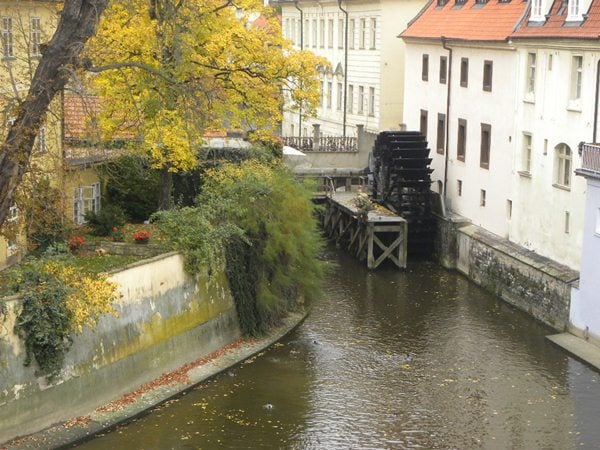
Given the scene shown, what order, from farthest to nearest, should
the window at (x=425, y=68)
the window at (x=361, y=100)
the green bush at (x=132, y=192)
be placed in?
the window at (x=361, y=100), the window at (x=425, y=68), the green bush at (x=132, y=192)

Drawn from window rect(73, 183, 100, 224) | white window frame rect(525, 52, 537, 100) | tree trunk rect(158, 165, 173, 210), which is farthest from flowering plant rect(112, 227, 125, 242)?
white window frame rect(525, 52, 537, 100)

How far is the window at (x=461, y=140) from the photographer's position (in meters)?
36.1

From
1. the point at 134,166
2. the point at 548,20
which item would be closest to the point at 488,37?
the point at 548,20

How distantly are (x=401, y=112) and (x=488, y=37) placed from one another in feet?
43.8

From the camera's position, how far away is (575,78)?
28.1 m

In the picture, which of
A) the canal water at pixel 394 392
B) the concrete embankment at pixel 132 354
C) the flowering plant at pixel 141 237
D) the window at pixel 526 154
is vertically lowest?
the canal water at pixel 394 392

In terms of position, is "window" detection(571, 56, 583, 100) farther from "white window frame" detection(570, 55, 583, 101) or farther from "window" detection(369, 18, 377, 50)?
"window" detection(369, 18, 377, 50)

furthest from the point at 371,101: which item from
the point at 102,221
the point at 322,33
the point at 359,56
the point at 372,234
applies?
the point at 102,221

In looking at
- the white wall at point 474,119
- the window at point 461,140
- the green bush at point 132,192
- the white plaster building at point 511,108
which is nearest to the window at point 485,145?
the white plaster building at point 511,108

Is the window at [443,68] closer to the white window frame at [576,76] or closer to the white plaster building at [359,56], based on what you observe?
→ the white plaster building at [359,56]

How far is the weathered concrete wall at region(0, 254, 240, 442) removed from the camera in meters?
18.4

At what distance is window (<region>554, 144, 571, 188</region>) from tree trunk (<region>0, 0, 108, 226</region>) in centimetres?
1459

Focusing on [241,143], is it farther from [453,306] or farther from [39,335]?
[39,335]

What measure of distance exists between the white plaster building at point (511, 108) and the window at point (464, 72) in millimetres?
32
